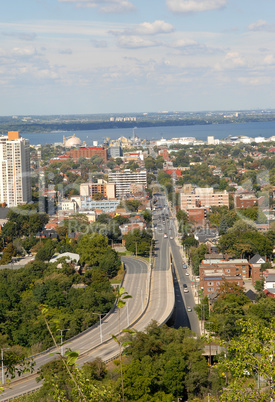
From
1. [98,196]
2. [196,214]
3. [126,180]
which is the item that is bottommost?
[196,214]

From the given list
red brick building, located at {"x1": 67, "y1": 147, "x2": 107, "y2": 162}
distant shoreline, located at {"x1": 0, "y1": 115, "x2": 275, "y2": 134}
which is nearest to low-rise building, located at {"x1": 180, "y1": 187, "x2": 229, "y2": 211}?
red brick building, located at {"x1": 67, "y1": 147, "x2": 107, "y2": 162}

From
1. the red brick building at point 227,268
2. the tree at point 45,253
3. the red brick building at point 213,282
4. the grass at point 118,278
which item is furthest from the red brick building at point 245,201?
the red brick building at point 213,282

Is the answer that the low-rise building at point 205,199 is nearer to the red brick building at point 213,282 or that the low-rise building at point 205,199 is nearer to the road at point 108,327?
the road at point 108,327

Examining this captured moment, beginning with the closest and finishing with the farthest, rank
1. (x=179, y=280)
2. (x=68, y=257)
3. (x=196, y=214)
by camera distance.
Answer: (x=179, y=280) < (x=68, y=257) < (x=196, y=214)

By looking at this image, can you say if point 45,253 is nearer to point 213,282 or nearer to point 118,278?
point 118,278

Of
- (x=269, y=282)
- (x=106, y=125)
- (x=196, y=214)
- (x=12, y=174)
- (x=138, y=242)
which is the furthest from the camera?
(x=106, y=125)

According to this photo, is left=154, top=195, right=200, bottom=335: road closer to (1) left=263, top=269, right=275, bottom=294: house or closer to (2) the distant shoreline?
(1) left=263, top=269, right=275, bottom=294: house

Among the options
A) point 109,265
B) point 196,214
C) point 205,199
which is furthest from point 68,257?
point 205,199

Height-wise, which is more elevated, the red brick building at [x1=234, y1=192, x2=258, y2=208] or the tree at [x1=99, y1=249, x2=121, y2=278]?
the red brick building at [x1=234, y1=192, x2=258, y2=208]
